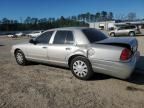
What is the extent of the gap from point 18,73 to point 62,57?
181 centimetres

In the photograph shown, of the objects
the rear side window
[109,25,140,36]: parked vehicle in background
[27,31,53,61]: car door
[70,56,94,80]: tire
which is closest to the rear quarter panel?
[70,56,94,80]: tire

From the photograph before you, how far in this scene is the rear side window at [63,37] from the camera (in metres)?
6.32

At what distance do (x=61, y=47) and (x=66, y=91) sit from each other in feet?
5.86

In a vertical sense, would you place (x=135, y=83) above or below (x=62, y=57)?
below

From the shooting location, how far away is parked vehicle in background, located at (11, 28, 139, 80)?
205 inches

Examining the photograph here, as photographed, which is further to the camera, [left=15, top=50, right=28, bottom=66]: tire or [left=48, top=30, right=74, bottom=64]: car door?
[left=15, top=50, right=28, bottom=66]: tire

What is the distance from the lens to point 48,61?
7000 mm

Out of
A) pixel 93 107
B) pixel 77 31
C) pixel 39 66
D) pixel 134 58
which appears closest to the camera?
pixel 93 107

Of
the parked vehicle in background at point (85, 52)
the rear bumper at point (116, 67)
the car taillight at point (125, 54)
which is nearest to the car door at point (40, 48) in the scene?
the parked vehicle in background at point (85, 52)

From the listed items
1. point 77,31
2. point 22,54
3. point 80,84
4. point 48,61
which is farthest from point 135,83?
point 22,54

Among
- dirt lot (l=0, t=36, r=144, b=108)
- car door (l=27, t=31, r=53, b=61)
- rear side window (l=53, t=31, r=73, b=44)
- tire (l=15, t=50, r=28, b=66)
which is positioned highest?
rear side window (l=53, t=31, r=73, b=44)

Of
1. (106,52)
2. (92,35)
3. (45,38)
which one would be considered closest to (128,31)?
(45,38)

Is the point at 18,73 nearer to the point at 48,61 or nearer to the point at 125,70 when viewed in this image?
the point at 48,61

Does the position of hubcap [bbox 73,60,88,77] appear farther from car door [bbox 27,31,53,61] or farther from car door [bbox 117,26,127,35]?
car door [bbox 117,26,127,35]
